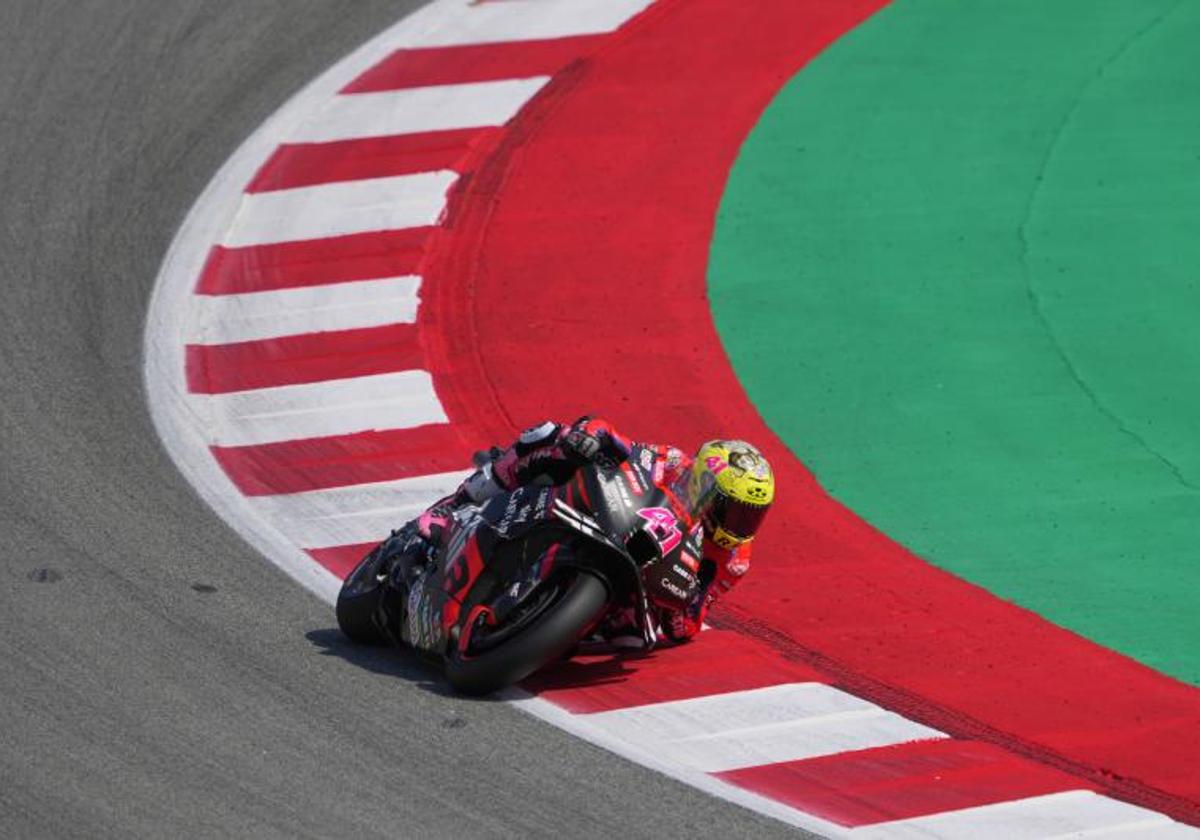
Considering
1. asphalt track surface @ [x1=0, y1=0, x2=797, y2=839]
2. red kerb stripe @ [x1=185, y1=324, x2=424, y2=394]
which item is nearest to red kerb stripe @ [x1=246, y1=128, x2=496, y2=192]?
asphalt track surface @ [x1=0, y1=0, x2=797, y2=839]

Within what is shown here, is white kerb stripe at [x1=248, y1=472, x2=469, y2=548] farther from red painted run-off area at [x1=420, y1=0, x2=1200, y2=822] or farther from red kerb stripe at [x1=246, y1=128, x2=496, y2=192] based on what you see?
red kerb stripe at [x1=246, y1=128, x2=496, y2=192]

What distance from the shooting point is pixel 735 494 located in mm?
10398

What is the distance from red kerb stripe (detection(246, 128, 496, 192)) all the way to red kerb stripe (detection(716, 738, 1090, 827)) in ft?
24.8

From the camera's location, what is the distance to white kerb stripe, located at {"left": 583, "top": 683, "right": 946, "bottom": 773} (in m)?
9.91

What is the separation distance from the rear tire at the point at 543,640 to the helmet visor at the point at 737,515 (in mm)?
830

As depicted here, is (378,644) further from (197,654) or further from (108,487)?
(108,487)

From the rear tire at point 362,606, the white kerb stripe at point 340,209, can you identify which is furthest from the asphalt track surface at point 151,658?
the white kerb stripe at point 340,209

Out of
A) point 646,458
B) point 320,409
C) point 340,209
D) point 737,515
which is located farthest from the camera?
point 340,209

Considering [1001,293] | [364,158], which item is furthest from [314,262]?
[1001,293]

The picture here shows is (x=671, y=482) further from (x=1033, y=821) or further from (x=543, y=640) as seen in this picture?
(x=1033, y=821)

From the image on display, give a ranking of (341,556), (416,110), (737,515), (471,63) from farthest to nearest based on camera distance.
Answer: (471,63), (416,110), (341,556), (737,515)

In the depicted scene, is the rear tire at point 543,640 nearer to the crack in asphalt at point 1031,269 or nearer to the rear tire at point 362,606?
the rear tire at point 362,606

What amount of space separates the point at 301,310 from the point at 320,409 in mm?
1416

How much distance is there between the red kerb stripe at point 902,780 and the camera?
31.1ft
